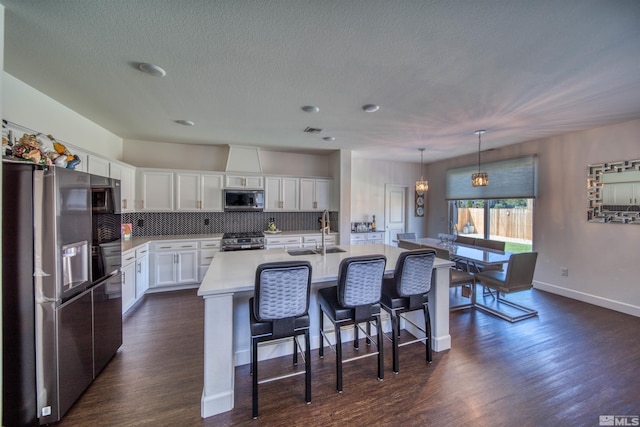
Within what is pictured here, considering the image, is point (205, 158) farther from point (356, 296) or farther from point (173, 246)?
point (356, 296)

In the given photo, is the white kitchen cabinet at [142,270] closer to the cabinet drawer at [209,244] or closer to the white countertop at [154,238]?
the white countertop at [154,238]

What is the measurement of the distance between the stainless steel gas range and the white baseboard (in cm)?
496

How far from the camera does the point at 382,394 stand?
1902mm

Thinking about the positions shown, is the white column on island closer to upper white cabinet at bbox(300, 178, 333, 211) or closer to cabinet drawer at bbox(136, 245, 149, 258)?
cabinet drawer at bbox(136, 245, 149, 258)

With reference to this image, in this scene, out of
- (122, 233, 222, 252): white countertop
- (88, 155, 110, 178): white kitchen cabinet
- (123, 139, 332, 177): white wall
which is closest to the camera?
(88, 155, 110, 178): white kitchen cabinet

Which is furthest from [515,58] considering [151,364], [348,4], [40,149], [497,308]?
[151,364]

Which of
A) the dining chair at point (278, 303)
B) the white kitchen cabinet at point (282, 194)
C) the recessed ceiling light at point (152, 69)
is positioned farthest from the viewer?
the white kitchen cabinet at point (282, 194)

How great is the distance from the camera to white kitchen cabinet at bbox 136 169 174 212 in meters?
4.25

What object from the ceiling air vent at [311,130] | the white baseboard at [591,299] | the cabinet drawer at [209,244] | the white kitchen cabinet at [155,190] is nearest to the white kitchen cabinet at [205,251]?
the cabinet drawer at [209,244]

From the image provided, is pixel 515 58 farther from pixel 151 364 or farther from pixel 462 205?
pixel 462 205

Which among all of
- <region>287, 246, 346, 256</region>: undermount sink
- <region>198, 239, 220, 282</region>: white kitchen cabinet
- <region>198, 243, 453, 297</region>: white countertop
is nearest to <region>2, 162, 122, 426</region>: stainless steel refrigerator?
<region>198, 243, 453, 297</region>: white countertop

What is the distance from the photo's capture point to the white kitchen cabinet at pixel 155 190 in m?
4.25

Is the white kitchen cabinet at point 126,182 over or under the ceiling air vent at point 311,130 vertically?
under

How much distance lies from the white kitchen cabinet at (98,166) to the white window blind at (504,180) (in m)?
6.46
